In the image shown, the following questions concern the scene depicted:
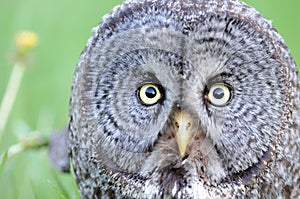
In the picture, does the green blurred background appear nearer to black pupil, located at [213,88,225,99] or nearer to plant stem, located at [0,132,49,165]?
plant stem, located at [0,132,49,165]

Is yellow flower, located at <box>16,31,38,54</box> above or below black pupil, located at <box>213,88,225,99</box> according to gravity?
above

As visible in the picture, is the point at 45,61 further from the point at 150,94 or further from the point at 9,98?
the point at 150,94

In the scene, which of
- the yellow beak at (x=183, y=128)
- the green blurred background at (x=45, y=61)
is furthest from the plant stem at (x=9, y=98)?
the yellow beak at (x=183, y=128)

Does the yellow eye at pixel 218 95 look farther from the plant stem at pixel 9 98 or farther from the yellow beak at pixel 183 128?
the plant stem at pixel 9 98

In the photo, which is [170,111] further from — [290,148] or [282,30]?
[282,30]

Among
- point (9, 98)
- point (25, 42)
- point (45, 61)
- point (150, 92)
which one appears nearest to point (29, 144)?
point (9, 98)

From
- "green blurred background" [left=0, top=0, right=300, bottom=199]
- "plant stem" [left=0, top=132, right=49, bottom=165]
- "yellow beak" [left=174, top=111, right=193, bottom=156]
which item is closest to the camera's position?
"yellow beak" [left=174, top=111, right=193, bottom=156]

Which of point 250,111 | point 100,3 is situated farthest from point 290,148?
point 100,3

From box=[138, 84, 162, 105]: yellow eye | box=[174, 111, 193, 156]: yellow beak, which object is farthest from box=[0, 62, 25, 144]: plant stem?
box=[174, 111, 193, 156]: yellow beak
